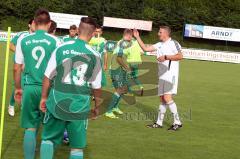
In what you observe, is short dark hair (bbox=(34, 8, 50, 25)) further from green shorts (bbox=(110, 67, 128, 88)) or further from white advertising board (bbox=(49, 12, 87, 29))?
white advertising board (bbox=(49, 12, 87, 29))

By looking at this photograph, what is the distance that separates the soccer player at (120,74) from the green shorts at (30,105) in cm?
482

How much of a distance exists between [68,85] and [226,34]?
128ft

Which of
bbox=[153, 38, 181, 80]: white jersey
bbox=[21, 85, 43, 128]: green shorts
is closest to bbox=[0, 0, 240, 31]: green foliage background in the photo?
bbox=[153, 38, 181, 80]: white jersey

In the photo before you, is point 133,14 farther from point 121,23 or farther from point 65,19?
point 65,19

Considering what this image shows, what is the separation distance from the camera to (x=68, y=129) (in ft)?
20.1

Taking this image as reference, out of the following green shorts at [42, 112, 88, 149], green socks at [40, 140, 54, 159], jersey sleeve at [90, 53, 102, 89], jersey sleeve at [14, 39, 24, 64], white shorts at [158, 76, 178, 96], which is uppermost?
jersey sleeve at [14, 39, 24, 64]

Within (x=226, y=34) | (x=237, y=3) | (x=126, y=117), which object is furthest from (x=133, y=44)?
(x=237, y=3)

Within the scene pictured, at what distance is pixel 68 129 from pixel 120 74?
22.2ft

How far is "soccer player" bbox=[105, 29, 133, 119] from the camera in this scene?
11.9 m

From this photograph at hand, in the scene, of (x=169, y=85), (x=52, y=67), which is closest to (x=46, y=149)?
(x=52, y=67)

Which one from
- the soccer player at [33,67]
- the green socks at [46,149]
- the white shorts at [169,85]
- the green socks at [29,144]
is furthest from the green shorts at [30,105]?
the white shorts at [169,85]

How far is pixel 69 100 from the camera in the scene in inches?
238

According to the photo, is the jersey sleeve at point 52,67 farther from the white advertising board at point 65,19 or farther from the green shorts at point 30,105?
the white advertising board at point 65,19

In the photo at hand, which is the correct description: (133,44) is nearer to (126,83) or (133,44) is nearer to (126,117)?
(126,83)
